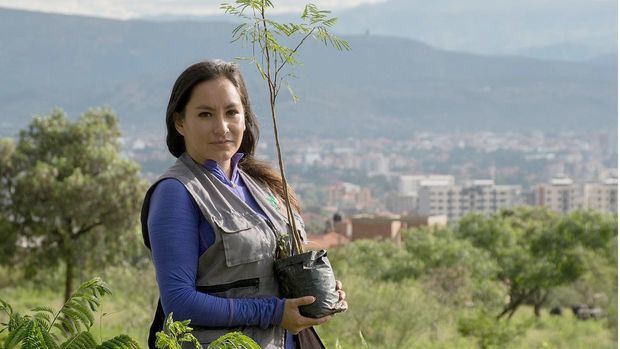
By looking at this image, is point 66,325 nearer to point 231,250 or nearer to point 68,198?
point 231,250

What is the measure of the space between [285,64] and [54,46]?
117m

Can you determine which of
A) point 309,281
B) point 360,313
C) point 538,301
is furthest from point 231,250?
point 538,301

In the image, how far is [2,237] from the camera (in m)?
15.8

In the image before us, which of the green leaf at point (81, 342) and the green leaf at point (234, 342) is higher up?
the green leaf at point (234, 342)

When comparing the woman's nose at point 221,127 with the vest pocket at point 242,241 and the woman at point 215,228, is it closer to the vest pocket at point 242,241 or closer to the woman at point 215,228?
the woman at point 215,228

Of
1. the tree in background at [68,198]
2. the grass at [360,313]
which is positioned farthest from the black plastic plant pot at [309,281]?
the tree in background at [68,198]

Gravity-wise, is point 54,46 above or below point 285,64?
above

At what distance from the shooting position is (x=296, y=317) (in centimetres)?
151

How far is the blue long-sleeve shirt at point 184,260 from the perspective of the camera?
4.75 ft

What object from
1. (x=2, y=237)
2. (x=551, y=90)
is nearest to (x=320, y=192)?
(x=551, y=90)

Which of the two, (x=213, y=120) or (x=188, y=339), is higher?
(x=213, y=120)

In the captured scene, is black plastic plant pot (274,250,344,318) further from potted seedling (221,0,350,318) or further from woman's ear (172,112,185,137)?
woman's ear (172,112,185,137)

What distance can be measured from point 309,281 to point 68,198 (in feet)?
47.7

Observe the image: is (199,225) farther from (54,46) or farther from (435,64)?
(435,64)
